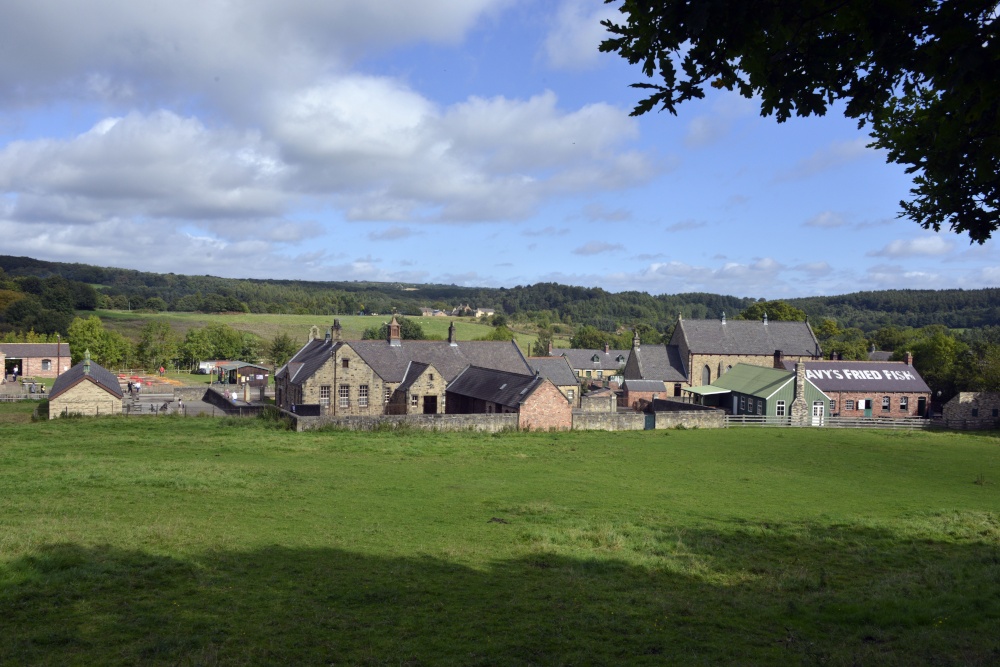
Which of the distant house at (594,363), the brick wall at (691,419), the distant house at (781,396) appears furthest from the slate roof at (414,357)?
the distant house at (594,363)

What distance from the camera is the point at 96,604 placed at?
1102 cm

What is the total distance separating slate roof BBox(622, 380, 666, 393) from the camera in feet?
211

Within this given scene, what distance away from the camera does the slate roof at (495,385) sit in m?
41.6

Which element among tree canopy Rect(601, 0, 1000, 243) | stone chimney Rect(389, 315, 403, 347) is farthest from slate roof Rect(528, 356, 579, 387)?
tree canopy Rect(601, 0, 1000, 243)

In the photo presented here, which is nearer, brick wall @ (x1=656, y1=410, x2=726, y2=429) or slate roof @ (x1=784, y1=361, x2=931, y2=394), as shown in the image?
brick wall @ (x1=656, y1=410, x2=726, y2=429)

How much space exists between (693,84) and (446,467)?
77.2 feet

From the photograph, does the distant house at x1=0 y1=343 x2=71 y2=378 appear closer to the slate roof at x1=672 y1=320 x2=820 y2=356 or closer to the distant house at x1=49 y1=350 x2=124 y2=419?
the distant house at x1=49 y1=350 x2=124 y2=419

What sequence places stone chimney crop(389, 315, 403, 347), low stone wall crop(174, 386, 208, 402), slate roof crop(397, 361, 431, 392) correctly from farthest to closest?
low stone wall crop(174, 386, 208, 402)
stone chimney crop(389, 315, 403, 347)
slate roof crop(397, 361, 431, 392)

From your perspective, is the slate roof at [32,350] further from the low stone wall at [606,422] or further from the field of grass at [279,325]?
the low stone wall at [606,422]

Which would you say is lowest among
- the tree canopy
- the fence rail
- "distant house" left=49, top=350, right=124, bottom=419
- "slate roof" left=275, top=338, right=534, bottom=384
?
the fence rail

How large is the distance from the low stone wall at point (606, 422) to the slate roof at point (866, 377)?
22.9 meters

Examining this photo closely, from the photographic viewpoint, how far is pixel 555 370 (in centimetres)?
5650

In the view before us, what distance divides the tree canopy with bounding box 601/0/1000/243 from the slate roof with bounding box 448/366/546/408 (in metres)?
34.3

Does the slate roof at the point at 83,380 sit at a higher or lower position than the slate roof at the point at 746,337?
lower
